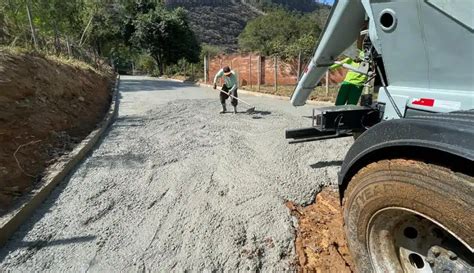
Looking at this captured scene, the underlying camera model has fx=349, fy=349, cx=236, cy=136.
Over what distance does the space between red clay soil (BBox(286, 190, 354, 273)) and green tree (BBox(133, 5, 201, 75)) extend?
34543mm

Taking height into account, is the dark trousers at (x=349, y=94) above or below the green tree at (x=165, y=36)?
below

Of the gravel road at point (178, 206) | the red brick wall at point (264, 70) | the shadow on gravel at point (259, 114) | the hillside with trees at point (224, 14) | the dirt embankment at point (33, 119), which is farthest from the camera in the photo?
the hillside with trees at point (224, 14)

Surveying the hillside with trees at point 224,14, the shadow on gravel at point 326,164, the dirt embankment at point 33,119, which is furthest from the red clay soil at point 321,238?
the hillside with trees at point 224,14

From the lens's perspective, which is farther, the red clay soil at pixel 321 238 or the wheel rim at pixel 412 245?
the red clay soil at pixel 321 238

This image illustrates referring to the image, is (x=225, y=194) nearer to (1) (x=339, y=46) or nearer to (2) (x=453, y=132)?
(1) (x=339, y=46)

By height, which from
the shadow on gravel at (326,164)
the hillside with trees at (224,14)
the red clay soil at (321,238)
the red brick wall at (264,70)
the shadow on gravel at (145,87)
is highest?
the hillside with trees at (224,14)

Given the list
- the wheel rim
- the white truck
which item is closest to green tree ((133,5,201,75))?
the white truck

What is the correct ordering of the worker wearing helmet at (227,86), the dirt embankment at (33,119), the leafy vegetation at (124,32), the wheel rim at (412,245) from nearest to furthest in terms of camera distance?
the wheel rim at (412,245) < the dirt embankment at (33,119) < the worker wearing helmet at (227,86) < the leafy vegetation at (124,32)

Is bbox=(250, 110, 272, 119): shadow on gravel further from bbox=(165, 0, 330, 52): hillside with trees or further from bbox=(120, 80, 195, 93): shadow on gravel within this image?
bbox=(165, 0, 330, 52): hillside with trees

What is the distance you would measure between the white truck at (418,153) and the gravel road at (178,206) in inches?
37.7

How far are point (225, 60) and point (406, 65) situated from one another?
2069 cm

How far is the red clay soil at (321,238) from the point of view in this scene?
8.97 feet

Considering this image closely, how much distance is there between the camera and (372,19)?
2.24 m

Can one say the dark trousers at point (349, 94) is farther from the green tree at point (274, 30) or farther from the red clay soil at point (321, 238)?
the green tree at point (274, 30)
